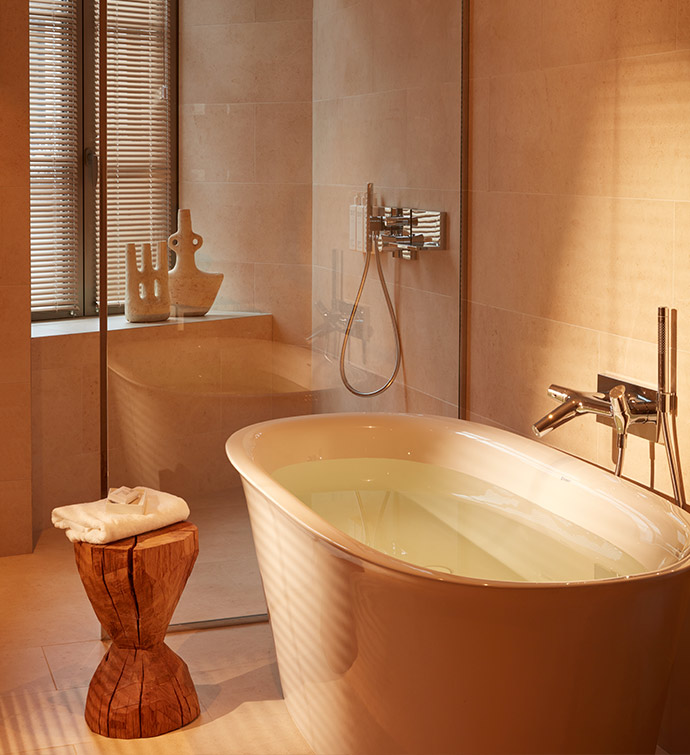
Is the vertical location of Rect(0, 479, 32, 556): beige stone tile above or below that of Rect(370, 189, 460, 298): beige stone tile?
below

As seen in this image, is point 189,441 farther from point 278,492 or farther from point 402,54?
point 402,54

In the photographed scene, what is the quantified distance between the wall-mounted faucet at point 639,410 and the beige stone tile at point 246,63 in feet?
4.41

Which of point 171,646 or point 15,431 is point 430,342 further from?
point 15,431

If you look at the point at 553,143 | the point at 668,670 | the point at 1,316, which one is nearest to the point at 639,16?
the point at 553,143

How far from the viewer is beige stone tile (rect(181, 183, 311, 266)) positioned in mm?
2996

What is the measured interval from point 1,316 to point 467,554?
1.99 meters

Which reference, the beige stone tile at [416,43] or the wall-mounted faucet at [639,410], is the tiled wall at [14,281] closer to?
the beige stone tile at [416,43]

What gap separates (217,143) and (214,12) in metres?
0.39

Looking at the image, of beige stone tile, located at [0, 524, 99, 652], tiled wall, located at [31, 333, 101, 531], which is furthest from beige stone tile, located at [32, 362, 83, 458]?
beige stone tile, located at [0, 524, 99, 652]

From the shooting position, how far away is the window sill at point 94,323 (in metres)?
2.96

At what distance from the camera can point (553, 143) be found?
2857 mm

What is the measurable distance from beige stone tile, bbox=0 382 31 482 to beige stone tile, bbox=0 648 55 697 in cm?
87

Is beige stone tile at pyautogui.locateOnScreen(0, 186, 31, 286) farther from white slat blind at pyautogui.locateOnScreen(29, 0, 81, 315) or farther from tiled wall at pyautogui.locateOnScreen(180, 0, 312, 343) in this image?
tiled wall at pyautogui.locateOnScreen(180, 0, 312, 343)

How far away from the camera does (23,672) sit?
277cm
